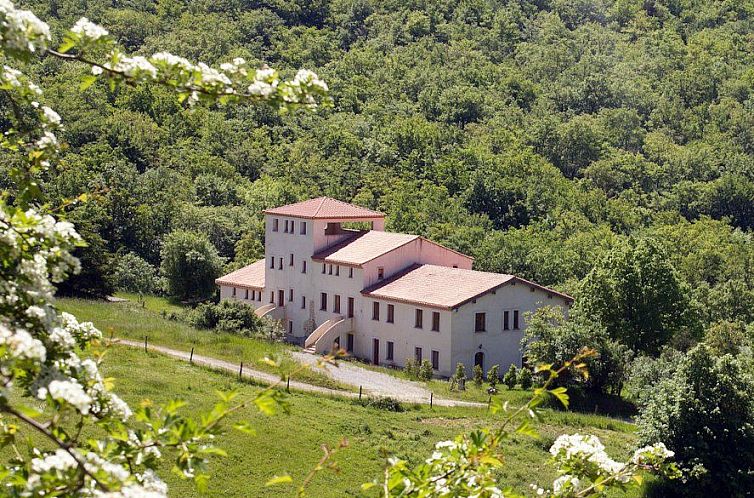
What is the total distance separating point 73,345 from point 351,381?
3811 centimetres

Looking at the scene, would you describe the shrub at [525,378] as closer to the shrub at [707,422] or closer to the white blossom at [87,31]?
the shrub at [707,422]

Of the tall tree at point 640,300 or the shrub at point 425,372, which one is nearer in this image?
the shrub at point 425,372

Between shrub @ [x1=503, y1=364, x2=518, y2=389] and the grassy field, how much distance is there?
211 inches

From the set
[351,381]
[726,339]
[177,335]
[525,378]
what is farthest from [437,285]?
[726,339]

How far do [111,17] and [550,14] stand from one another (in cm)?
5318

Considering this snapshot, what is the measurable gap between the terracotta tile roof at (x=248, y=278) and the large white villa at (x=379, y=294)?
0.07 meters

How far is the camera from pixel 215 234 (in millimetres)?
78438

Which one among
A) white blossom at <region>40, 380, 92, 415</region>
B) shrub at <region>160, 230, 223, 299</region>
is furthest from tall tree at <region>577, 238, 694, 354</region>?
white blossom at <region>40, 380, 92, 415</region>

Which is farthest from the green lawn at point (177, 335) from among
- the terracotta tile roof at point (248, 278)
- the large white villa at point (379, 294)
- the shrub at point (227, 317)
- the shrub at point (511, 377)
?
the terracotta tile roof at point (248, 278)

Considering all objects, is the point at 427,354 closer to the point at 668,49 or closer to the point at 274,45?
the point at 274,45

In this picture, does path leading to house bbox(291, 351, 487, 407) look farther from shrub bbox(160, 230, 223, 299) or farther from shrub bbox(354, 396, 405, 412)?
shrub bbox(160, 230, 223, 299)

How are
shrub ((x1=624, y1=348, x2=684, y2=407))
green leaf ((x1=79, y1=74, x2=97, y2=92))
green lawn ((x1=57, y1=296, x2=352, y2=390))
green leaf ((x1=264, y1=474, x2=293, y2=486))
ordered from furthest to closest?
green lawn ((x1=57, y1=296, x2=352, y2=390))
shrub ((x1=624, y1=348, x2=684, y2=407))
green leaf ((x1=79, y1=74, x2=97, y2=92))
green leaf ((x1=264, y1=474, x2=293, y2=486))

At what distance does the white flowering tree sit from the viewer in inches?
229

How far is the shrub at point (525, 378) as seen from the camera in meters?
45.3
